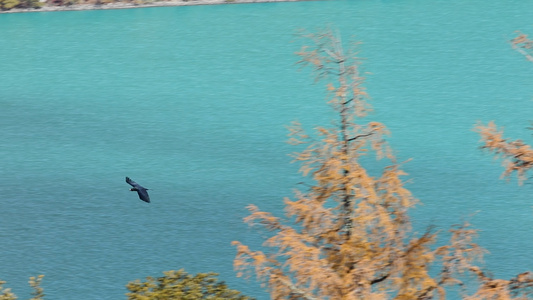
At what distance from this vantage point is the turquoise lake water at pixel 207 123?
15.0m

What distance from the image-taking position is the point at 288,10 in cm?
2975

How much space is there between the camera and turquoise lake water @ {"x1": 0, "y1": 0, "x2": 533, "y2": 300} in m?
15.0

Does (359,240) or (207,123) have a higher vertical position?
(207,123)

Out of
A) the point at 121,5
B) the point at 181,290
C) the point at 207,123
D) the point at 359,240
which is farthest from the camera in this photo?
the point at 121,5

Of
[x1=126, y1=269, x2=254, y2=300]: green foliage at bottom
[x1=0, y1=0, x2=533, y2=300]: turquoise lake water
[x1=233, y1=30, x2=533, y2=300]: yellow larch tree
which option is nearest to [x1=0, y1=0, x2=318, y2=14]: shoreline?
[x1=0, y1=0, x2=533, y2=300]: turquoise lake water

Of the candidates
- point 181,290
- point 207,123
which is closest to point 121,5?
point 207,123

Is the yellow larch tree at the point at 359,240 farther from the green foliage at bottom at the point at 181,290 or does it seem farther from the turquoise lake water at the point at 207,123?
the turquoise lake water at the point at 207,123

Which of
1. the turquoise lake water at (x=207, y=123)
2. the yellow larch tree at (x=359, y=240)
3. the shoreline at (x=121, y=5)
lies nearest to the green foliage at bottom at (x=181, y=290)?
the yellow larch tree at (x=359, y=240)

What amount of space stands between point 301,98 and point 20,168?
19.9 ft

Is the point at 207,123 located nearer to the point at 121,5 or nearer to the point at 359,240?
the point at 359,240

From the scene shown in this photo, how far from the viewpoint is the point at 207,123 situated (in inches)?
799

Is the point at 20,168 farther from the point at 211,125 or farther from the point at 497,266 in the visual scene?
the point at 497,266

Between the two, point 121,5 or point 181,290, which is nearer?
point 181,290

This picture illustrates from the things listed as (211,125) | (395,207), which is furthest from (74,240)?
(395,207)
